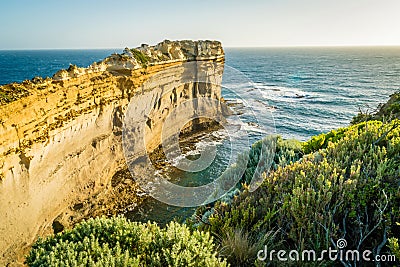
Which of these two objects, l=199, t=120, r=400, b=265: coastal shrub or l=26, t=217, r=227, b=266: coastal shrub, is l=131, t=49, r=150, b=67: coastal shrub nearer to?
l=199, t=120, r=400, b=265: coastal shrub

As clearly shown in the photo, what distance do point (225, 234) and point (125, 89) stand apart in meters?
15.5

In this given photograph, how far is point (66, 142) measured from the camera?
14.2 meters

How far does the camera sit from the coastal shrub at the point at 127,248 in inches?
133

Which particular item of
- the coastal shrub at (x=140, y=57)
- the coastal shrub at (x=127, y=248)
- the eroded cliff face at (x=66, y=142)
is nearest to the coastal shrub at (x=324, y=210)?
the coastal shrub at (x=127, y=248)

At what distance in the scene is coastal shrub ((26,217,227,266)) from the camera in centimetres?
339

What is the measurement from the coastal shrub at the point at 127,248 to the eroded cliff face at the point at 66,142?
846cm

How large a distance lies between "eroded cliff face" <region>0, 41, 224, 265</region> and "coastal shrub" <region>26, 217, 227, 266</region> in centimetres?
846

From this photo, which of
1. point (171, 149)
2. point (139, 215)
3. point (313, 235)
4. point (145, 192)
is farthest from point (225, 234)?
point (171, 149)

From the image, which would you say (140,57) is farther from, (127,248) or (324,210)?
(324,210)

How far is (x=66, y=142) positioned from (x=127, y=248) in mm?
11816

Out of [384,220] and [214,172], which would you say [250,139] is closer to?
[214,172]

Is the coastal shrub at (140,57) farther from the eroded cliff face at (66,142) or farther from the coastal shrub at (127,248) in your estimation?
the coastal shrub at (127,248)

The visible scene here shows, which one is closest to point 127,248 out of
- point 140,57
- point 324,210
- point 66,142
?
point 324,210

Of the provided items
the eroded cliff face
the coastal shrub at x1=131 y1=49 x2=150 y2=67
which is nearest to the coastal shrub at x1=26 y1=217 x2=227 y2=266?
the eroded cliff face
